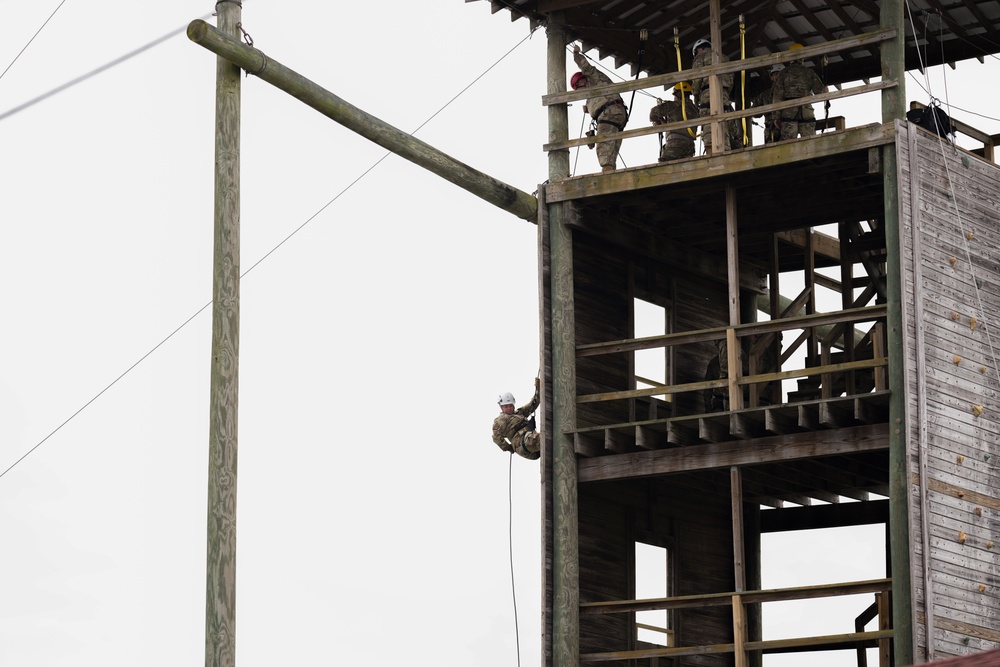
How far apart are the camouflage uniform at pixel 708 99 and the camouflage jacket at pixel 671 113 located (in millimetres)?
231

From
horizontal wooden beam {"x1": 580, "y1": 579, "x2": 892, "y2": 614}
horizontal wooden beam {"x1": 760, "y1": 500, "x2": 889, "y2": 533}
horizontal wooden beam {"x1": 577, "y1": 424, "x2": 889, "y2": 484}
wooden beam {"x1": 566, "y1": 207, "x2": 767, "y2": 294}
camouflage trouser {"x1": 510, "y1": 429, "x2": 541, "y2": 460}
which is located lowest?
horizontal wooden beam {"x1": 580, "y1": 579, "x2": 892, "y2": 614}

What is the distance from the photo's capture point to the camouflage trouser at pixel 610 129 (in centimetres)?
2570

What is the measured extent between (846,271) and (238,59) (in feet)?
29.1

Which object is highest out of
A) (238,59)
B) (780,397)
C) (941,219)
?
(238,59)

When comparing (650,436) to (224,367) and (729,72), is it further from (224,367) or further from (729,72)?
(224,367)

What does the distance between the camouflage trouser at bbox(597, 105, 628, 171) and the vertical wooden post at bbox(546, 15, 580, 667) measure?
0.46 m

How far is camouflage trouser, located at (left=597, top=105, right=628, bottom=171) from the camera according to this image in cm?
2570

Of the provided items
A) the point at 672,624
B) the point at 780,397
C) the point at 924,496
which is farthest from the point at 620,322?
the point at 924,496

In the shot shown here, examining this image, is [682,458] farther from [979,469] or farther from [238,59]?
[238,59]

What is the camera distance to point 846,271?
27203 millimetres

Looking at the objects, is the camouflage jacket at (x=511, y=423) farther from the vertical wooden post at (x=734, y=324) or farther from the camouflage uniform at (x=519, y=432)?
the vertical wooden post at (x=734, y=324)

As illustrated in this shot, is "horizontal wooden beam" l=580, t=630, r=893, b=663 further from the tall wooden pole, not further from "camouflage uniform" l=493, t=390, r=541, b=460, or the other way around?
the tall wooden pole

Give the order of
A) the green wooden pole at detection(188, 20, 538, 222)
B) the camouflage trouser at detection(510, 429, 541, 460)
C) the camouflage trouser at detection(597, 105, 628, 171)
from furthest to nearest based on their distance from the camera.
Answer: the camouflage trouser at detection(510, 429, 541, 460) → the camouflage trouser at detection(597, 105, 628, 171) → the green wooden pole at detection(188, 20, 538, 222)

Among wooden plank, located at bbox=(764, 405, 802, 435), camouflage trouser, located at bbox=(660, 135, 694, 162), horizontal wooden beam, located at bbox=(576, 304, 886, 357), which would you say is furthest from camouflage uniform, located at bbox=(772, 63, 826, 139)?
wooden plank, located at bbox=(764, 405, 802, 435)
